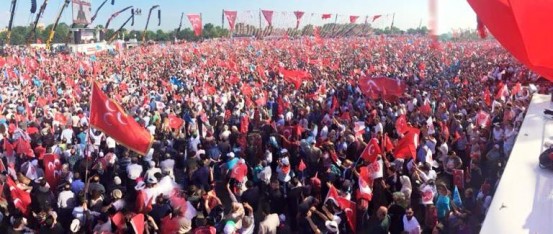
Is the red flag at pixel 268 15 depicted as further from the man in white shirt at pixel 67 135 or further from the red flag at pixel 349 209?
the red flag at pixel 349 209

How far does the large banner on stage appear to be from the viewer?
4466 centimetres

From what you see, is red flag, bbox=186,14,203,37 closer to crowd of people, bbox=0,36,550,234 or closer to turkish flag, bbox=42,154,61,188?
crowd of people, bbox=0,36,550,234

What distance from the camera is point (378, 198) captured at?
7031 mm

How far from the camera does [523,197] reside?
198 inches

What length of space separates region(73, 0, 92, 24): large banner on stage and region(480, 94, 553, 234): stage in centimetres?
4440

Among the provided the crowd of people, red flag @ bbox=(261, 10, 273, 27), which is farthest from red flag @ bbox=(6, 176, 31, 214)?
red flag @ bbox=(261, 10, 273, 27)

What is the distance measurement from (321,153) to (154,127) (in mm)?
4563

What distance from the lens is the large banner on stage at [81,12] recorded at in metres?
44.7

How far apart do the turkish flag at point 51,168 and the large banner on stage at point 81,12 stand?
131 ft

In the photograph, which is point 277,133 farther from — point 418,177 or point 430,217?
point 430,217

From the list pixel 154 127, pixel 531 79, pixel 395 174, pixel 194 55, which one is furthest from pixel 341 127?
pixel 194 55

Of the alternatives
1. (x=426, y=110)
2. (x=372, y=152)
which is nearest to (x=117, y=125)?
(x=372, y=152)

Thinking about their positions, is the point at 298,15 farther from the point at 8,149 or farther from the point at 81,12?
the point at 8,149

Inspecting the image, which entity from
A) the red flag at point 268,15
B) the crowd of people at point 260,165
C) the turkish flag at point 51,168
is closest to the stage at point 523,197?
the crowd of people at point 260,165
